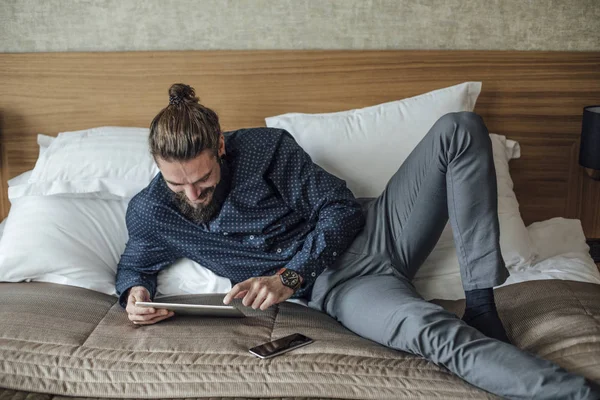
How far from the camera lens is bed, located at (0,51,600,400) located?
4.99 ft

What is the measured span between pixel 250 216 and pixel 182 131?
1.12ft

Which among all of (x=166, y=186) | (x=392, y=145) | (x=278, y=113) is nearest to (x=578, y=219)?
(x=392, y=145)

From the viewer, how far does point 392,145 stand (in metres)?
2.23

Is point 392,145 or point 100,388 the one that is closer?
point 100,388

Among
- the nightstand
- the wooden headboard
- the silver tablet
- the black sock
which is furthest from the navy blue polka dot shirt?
the nightstand

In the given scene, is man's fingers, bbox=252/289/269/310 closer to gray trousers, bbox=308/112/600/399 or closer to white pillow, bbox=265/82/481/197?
gray trousers, bbox=308/112/600/399

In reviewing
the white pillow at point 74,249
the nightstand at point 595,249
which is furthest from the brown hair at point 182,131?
the nightstand at point 595,249

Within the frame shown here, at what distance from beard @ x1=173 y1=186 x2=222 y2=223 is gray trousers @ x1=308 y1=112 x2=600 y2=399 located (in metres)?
0.36

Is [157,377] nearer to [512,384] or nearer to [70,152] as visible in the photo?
[512,384]

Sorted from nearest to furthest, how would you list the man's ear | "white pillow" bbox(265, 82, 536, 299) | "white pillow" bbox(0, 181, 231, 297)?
the man's ear → "white pillow" bbox(0, 181, 231, 297) → "white pillow" bbox(265, 82, 536, 299)

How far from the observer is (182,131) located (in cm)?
173

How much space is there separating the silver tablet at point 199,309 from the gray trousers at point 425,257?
29cm

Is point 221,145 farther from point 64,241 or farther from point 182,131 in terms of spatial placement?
point 64,241

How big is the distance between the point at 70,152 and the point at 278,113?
29.4 inches
